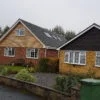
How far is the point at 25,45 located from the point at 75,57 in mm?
11824

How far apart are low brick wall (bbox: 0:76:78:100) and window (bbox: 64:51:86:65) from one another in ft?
38.7

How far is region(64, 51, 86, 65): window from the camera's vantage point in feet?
91.9

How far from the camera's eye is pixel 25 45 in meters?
38.8

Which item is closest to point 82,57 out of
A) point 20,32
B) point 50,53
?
point 50,53

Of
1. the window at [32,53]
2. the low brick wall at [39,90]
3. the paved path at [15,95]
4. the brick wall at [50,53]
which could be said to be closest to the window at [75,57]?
the brick wall at [50,53]

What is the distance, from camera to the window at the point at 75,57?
91.9 ft

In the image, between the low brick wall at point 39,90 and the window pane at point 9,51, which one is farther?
the window pane at point 9,51

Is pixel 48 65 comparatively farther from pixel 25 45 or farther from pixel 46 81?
pixel 46 81

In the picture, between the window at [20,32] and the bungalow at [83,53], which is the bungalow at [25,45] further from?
the bungalow at [83,53]

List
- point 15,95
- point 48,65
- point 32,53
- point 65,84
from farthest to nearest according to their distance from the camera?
1. point 32,53
2. point 48,65
3. point 15,95
4. point 65,84

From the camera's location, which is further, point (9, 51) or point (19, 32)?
point (9, 51)

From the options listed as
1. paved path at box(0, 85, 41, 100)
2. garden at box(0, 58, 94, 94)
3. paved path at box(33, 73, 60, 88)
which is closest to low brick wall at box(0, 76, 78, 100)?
paved path at box(0, 85, 41, 100)

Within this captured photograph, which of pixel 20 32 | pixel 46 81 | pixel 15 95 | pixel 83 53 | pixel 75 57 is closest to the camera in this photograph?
pixel 15 95

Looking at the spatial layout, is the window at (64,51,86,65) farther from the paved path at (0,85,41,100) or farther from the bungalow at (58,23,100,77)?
the paved path at (0,85,41,100)
